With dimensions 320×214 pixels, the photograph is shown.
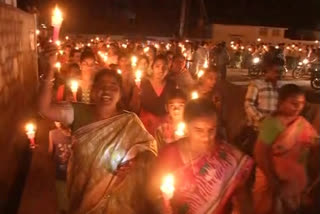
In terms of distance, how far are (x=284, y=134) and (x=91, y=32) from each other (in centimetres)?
5201

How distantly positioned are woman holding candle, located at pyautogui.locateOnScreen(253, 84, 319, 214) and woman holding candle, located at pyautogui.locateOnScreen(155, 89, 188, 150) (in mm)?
1346

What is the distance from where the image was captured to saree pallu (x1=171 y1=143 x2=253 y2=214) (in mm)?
2881

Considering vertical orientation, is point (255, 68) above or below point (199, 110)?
below

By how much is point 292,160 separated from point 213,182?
3.90 feet

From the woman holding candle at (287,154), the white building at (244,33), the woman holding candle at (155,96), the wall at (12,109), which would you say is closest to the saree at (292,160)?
the woman holding candle at (287,154)

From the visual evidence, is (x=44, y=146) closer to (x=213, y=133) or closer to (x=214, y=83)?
(x=214, y=83)

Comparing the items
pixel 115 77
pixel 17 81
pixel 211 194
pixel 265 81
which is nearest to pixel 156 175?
pixel 211 194

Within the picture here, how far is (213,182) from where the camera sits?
113 inches

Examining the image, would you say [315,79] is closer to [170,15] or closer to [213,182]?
[213,182]

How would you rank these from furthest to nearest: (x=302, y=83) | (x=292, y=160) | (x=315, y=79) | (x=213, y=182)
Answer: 1. (x=302, y=83)
2. (x=315, y=79)
3. (x=292, y=160)
4. (x=213, y=182)

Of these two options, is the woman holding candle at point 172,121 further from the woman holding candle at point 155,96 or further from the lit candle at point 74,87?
the lit candle at point 74,87

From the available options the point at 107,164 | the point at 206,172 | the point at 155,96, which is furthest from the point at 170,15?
the point at 206,172

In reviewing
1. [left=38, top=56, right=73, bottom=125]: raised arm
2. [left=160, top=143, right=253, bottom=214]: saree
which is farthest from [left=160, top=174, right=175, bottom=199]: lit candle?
[left=38, top=56, right=73, bottom=125]: raised arm

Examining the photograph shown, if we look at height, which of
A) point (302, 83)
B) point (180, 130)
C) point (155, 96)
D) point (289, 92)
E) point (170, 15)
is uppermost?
point (170, 15)
